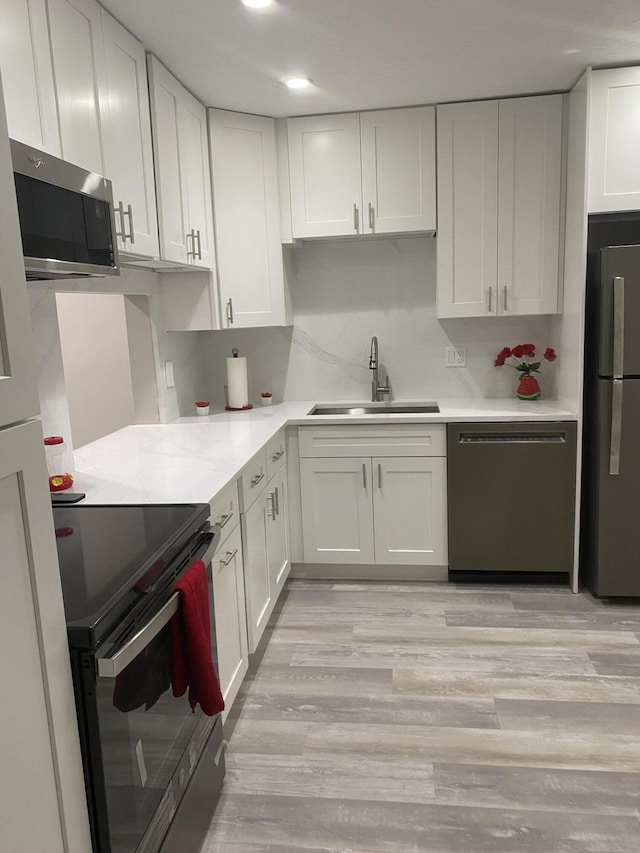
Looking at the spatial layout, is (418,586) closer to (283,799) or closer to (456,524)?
(456,524)

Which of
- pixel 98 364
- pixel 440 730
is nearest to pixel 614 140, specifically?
pixel 440 730

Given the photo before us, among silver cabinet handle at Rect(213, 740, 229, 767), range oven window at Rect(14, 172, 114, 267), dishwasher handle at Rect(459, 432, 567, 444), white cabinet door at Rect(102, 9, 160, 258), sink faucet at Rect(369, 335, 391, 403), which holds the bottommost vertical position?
silver cabinet handle at Rect(213, 740, 229, 767)

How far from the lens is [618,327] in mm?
2945

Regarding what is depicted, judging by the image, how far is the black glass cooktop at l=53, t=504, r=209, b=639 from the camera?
52.5 inches

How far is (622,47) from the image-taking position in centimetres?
275

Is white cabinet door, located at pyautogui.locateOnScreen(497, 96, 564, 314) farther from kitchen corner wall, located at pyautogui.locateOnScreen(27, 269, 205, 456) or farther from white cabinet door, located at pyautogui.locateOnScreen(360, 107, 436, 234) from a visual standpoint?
kitchen corner wall, located at pyautogui.locateOnScreen(27, 269, 205, 456)

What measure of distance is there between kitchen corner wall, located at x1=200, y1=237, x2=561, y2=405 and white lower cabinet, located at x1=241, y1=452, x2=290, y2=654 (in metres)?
0.84

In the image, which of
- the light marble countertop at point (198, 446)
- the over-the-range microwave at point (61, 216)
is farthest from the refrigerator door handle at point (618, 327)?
the over-the-range microwave at point (61, 216)

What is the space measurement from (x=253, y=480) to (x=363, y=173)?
1792 millimetres

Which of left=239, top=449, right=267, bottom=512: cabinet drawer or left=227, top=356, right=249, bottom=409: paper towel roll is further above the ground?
left=227, top=356, right=249, bottom=409: paper towel roll

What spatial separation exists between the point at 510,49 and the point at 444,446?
176 centimetres

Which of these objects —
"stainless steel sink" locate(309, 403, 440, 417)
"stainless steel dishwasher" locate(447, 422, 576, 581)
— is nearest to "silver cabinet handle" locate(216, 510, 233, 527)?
"stainless steel dishwasher" locate(447, 422, 576, 581)

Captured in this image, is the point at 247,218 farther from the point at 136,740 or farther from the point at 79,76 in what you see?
the point at 136,740

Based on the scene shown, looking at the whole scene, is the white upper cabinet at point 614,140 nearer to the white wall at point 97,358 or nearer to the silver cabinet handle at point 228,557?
the silver cabinet handle at point 228,557
